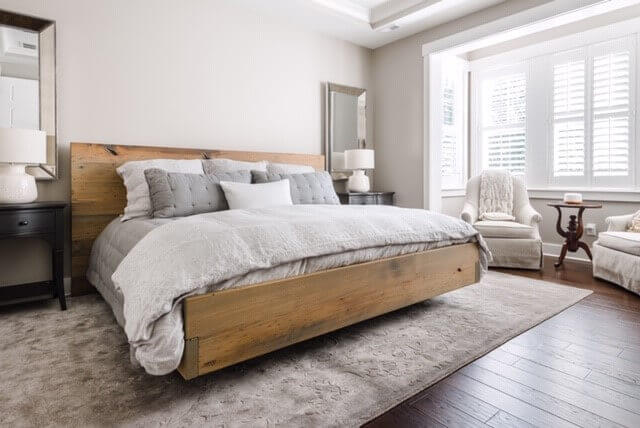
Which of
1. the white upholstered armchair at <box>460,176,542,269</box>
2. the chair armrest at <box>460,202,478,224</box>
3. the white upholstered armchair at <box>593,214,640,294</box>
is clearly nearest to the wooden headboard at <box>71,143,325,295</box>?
the chair armrest at <box>460,202,478,224</box>

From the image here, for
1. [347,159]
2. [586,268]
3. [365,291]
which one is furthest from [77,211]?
[586,268]

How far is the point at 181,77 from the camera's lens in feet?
11.7

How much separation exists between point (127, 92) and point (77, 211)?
1.06 metres

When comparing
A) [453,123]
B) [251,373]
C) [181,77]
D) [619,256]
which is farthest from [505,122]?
[251,373]

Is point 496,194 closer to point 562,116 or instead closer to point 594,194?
point 594,194

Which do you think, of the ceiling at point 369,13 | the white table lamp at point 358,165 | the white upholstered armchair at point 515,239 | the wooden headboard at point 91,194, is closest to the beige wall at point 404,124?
the ceiling at point 369,13

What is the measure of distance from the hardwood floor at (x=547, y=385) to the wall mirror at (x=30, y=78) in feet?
9.74

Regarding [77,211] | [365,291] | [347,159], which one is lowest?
[365,291]

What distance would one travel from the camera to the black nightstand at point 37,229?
7.99 feet

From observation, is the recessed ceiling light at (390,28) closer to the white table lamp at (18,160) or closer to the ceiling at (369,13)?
the ceiling at (369,13)

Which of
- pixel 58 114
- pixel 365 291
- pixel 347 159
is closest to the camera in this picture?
pixel 365 291

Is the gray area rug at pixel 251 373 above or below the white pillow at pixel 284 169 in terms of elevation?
below

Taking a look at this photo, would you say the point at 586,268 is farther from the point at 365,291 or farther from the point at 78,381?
the point at 78,381

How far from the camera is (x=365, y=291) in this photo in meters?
2.09
